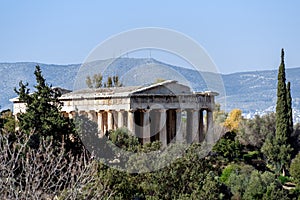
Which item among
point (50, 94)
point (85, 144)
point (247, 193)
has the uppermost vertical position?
point (50, 94)

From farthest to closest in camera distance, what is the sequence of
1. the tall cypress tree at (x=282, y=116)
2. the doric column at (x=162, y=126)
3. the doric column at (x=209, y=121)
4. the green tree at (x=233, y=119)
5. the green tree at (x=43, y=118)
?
1. the green tree at (x=233, y=119)
2. the doric column at (x=209, y=121)
3. the tall cypress tree at (x=282, y=116)
4. the doric column at (x=162, y=126)
5. the green tree at (x=43, y=118)

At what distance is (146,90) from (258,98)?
2603 inches

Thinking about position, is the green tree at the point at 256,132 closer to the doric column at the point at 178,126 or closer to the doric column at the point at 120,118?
the doric column at the point at 178,126

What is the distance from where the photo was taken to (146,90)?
150 feet

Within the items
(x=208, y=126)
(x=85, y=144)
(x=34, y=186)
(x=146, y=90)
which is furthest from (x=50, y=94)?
(x=34, y=186)

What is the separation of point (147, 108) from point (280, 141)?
9.33 metres

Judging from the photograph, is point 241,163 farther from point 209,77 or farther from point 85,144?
point 85,144

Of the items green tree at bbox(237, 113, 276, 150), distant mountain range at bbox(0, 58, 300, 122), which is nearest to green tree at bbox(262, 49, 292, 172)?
green tree at bbox(237, 113, 276, 150)

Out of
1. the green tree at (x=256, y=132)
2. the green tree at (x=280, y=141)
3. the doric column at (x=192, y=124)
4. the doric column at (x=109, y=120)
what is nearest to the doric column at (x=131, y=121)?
the doric column at (x=109, y=120)

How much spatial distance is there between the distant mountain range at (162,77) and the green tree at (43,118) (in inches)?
448

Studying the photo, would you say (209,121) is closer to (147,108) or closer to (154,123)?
(154,123)

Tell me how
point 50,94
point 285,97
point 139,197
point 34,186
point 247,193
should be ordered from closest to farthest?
1. point 34,186
2. point 139,197
3. point 247,193
4. point 50,94
5. point 285,97

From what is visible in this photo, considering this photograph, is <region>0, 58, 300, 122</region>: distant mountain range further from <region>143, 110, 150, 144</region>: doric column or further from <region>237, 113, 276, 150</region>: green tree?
<region>143, 110, 150, 144</region>: doric column

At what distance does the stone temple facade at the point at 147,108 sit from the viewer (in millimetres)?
45750
